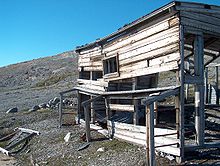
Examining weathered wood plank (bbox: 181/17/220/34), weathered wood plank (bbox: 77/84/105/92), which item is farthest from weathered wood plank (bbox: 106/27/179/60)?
weathered wood plank (bbox: 77/84/105/92)

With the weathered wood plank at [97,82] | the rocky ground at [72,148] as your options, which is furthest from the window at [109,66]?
the rocky ground at [72,148]

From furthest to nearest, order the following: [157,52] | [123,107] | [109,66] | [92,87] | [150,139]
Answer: [92,87] < [109,66] < [123,107] < [157,52] < [150,139]

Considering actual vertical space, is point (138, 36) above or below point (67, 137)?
above

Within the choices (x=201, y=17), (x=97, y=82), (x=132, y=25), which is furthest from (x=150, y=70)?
(x=97, y=82)

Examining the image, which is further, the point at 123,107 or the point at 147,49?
the point at 123,107

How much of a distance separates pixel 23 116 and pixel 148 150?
19683 mm

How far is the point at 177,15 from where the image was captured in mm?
12156

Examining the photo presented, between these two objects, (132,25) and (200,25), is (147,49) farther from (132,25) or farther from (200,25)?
(200,25)

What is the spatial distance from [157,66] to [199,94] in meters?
2.41

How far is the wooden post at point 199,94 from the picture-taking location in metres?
12.1

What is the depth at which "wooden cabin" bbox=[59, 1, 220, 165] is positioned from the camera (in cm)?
1197

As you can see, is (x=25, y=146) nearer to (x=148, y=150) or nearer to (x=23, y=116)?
(x=23, y=116)

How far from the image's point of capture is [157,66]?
1373cm

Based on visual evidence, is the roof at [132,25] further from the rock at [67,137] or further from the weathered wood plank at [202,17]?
the rock at [67,137]
